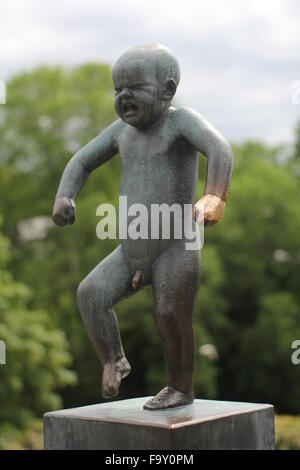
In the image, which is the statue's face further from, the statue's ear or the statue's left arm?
the statue's left arm

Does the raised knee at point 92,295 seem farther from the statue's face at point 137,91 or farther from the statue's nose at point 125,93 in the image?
the statue's nose at point 125,93

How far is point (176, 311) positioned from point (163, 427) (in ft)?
2.35

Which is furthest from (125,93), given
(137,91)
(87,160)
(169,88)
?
(87,160)

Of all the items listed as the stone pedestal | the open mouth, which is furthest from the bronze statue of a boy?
the stone pedestal

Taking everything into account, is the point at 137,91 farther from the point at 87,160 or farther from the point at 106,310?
the point at 106,310

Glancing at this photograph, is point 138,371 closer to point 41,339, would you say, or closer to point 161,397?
point 41,339

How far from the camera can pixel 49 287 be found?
826 inches

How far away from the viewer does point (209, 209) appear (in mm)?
4250

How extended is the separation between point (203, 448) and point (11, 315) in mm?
10782

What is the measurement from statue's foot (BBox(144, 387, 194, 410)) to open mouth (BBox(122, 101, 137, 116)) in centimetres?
163

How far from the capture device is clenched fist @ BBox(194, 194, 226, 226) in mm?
4219

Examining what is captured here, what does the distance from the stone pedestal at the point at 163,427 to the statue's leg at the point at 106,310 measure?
0.29 meters

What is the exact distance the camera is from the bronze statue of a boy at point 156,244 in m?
4.60

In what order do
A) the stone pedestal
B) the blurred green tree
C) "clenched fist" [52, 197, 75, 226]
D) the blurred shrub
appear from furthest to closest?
the blurred green tree < the blurred shrub < "clenched fist" [52, 197, 75, 226] < the stone pedestal
